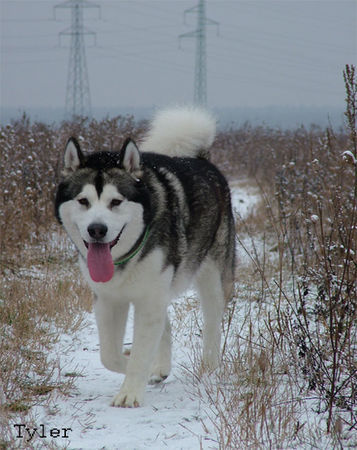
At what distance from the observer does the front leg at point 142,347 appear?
9.67ft

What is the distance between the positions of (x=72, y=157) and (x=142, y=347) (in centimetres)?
110

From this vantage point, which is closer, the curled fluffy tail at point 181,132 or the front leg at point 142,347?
the front leg at point 142,347

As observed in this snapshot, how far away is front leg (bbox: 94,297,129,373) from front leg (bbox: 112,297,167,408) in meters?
0.20

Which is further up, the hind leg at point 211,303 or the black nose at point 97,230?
the black nose at point 97,230

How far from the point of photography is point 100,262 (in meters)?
2.86

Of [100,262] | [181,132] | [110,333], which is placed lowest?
[110,333]

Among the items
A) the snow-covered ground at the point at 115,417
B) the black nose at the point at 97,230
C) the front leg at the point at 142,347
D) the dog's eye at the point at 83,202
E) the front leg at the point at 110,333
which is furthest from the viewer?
the front leg at the point at 110,333

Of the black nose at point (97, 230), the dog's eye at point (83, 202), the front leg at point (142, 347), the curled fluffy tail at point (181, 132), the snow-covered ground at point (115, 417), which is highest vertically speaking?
the curled fluffy tail at point (181, 132)

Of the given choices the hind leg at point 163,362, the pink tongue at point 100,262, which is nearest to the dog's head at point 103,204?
the pink tongue at point 100,262

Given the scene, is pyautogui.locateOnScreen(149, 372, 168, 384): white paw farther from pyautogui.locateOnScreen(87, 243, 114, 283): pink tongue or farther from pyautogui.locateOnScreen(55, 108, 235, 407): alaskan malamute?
pyautogui.locateOnScreen(87, 243, 114, 283): pink tongue

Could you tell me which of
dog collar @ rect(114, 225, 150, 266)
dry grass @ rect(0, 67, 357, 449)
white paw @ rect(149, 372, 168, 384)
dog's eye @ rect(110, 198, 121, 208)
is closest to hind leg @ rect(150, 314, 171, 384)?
white paw @ rect(149, 372, 168, 384)

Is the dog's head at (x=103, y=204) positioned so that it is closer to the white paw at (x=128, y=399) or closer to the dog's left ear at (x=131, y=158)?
the dog's left ear at (x=131, y=158)

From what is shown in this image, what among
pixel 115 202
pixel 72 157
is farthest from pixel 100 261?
pixel 72 157

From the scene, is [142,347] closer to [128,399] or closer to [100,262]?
[128,399]
